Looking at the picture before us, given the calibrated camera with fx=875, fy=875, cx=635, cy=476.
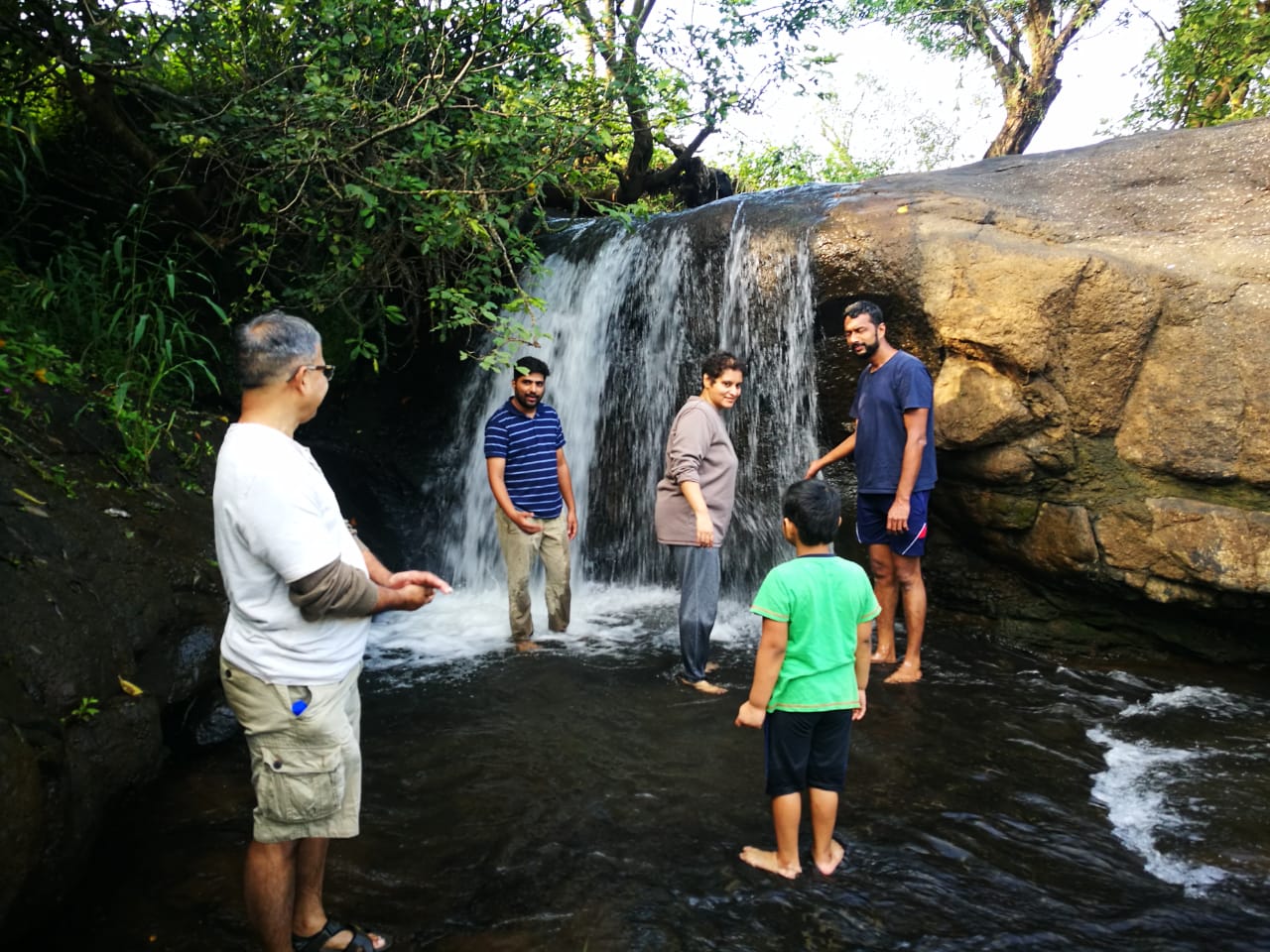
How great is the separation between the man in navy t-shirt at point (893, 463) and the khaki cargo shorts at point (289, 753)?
144 inches

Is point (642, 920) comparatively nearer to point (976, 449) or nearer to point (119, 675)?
point (119, 675)

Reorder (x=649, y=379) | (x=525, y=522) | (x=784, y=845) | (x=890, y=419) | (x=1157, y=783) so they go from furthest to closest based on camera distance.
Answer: (x=649, y=379) < (x=525, y=522) < (x=890, y=419) < (x=1157, y=783) < (x=784, y=845)

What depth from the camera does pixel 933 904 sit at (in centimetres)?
315

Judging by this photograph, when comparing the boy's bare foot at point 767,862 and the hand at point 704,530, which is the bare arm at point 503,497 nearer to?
the hand at point 704,530

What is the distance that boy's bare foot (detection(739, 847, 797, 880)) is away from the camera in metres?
3.29

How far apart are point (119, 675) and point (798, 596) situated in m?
2.79

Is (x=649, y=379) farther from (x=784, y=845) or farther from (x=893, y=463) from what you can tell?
(x=784, y=845)

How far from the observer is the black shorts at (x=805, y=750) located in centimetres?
319

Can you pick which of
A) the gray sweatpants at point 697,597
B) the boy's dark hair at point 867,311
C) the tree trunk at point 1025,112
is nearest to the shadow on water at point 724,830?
the gray sweatpants at point 697,597

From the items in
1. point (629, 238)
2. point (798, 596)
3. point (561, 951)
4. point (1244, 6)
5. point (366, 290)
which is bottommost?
point (561, 951)

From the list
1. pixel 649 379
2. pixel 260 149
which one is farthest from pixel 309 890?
pixel 649 379

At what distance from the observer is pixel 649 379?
313 inches

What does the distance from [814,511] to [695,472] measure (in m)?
1.67

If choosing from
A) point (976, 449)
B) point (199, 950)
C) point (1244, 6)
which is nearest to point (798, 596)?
point (199, 950)
